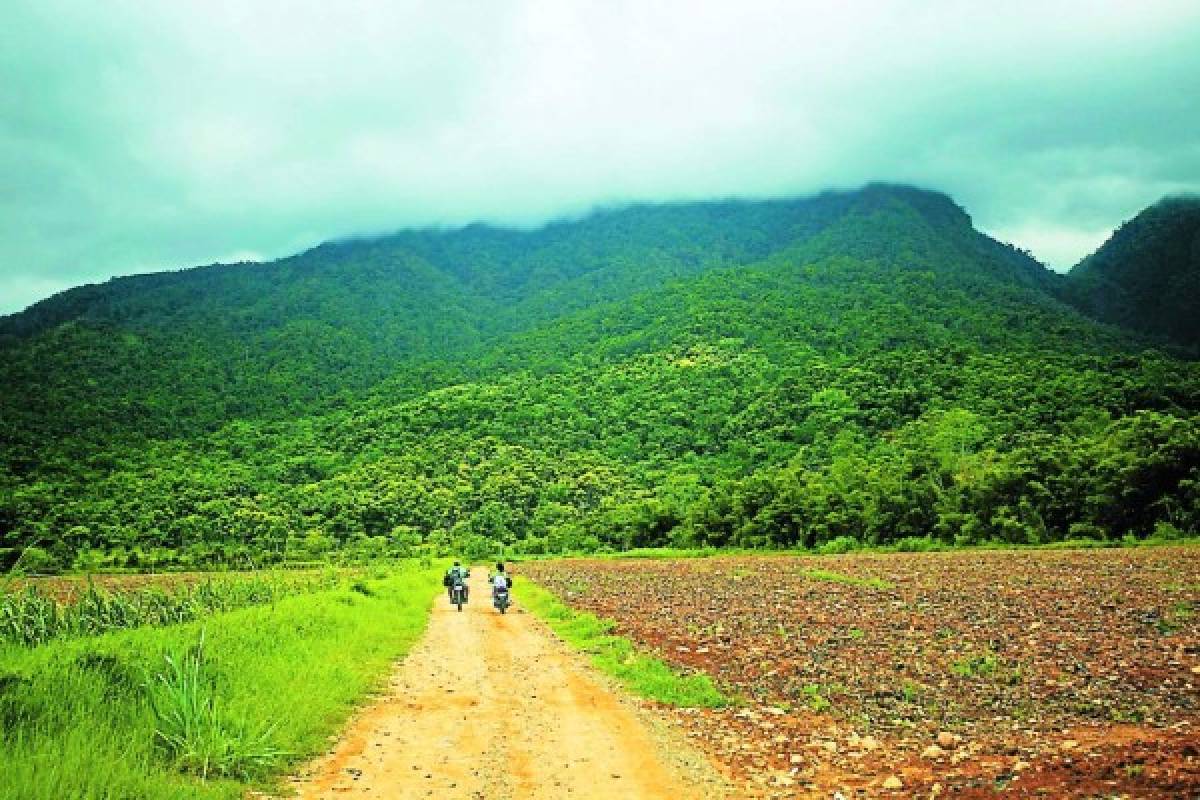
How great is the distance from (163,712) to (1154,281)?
21410 centimetres

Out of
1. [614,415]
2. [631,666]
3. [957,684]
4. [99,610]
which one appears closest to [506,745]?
[631,666]

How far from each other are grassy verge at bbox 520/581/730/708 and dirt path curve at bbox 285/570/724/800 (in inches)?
21.9

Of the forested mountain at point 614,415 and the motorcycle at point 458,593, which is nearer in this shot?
the motorcycle at point 458,593

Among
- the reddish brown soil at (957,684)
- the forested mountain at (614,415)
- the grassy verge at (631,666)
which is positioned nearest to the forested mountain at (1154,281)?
the forested mountain at (614,415)

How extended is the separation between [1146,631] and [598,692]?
11029 millimetres

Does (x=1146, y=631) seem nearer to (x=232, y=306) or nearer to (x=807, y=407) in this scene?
(x=807, y=407)

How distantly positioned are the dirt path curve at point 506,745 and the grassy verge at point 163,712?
67 centimetres

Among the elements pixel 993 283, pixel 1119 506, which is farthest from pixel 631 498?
pixel 993 283

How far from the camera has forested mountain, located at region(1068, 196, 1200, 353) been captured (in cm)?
16712

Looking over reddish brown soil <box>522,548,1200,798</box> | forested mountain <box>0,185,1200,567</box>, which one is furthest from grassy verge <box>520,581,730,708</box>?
forested mountain <box>0,185,1200,567</box>

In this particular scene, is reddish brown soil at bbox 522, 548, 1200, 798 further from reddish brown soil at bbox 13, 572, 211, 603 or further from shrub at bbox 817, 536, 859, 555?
shrub at bbox 817, 536, 859, 555

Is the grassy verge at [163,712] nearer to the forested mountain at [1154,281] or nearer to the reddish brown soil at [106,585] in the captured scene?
the reddish brown soil at [106,585]

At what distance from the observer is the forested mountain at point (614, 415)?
62094 millimetres

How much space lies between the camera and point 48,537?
7006cm
